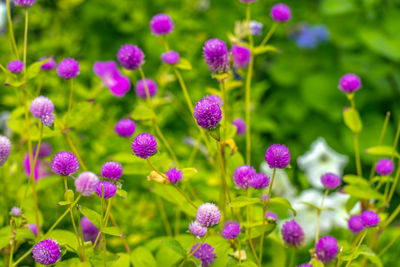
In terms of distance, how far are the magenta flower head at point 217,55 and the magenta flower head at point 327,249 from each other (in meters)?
0.31

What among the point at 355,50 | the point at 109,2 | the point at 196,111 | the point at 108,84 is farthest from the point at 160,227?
the point at 355,50

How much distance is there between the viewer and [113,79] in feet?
4.19

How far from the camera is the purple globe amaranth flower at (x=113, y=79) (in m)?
1.19

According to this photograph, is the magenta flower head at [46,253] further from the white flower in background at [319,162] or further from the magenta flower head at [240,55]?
the white flower in background at [319,162]

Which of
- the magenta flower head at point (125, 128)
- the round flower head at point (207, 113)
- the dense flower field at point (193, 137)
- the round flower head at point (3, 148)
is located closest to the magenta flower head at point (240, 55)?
the dense flower field at point (193, 137)

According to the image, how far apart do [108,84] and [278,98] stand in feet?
4.47

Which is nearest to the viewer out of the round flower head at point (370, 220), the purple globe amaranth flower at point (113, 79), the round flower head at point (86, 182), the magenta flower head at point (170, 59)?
the round flower head at point (86, 182)

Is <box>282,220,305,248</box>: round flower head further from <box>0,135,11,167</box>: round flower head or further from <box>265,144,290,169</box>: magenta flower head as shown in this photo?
<box>0,135,11,167</box>: round flower head

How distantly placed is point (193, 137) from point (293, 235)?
0.84 meters

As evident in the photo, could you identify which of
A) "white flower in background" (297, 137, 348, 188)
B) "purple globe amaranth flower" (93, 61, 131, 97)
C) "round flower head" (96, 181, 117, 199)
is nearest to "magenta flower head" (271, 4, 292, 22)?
"purple globe amaranth flower" (93, 61, 131, 97)

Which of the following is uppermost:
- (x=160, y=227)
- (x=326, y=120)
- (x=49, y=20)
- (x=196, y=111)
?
(x=196, y=111)

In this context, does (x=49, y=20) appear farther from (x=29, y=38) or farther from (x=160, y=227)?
(x=160, y=227)

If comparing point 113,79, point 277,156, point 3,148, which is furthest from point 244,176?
point 113,79

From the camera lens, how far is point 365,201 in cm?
106
